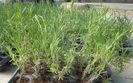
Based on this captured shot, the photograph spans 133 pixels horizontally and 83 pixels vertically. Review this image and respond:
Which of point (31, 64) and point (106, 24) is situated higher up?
point (106, 24)

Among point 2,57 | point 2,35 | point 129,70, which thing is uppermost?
point 2,35

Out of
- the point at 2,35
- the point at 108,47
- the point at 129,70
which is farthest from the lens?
the point at 129,70

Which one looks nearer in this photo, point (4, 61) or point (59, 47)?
point (59, 47)

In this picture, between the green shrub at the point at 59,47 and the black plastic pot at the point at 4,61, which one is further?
the black plastic pot at the point at 4,61

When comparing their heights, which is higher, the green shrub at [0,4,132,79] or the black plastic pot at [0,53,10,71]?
the green shrub at [0,4,132,79]

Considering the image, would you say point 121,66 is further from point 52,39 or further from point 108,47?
point 52,39

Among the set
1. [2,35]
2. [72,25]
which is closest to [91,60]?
[72,25]

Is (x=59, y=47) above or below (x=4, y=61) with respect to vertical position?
above

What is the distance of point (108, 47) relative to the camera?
49.9 inches

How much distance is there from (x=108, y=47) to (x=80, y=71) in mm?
221

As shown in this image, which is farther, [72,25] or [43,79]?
[72,25]

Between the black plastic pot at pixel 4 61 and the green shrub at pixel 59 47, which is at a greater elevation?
the green shrub at pixel 59 47

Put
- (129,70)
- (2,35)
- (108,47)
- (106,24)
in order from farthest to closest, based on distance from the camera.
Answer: (129,70)
(2,35)
(106,24)
(108,47)

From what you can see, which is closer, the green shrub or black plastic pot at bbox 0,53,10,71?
the green shrub
